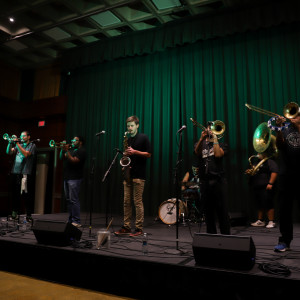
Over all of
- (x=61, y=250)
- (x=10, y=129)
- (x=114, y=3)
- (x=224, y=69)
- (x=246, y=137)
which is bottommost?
(x=61, y=250)

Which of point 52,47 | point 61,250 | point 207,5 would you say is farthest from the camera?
point 52,47

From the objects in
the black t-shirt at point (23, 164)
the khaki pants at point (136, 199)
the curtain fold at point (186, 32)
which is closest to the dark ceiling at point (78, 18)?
the curtain fold at point (186, 32)

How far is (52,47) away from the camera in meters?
8.56

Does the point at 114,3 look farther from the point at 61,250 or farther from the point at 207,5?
the point at 61,250

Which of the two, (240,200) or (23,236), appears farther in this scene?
(240,200)

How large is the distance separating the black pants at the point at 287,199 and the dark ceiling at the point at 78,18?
16.4 feet

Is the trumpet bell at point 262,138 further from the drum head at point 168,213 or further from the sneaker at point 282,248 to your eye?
the sneaker at point 282,248

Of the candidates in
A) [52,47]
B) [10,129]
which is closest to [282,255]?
[52,47]

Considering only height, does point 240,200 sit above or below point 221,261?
above

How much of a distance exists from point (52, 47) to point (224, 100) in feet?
17.9

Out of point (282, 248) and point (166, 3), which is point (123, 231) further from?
point (166, 3)

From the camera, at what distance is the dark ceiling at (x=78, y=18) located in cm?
647

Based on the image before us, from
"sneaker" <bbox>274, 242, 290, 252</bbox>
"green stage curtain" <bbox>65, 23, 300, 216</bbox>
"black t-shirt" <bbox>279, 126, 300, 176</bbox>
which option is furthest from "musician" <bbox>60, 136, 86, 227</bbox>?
"black t-shirt" <bbox>279, 126, 300, 176</bbox>

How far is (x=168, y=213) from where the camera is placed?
223 inches
